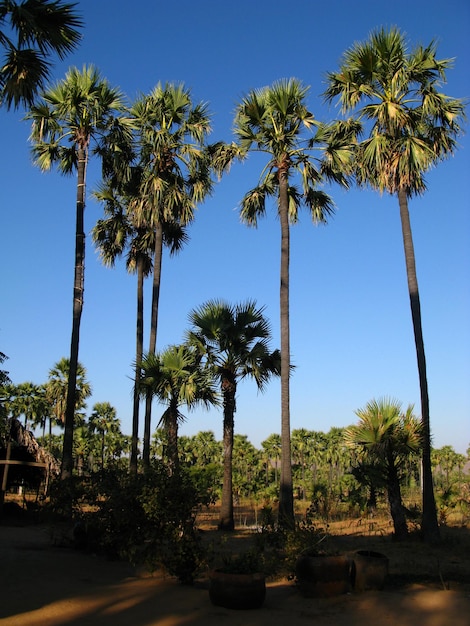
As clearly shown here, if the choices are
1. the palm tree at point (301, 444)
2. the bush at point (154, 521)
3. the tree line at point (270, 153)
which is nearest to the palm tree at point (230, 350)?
the tree line at point (270, 153)

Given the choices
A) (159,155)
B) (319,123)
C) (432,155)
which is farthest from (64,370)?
(432,155)

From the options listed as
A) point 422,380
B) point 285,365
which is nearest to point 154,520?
point 285,365

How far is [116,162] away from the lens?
20.7m

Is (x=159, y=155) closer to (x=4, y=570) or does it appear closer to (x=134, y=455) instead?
(x=134, y=455)

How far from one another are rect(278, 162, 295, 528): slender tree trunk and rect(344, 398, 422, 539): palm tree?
73.5 inches

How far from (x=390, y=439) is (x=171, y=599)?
369 inches

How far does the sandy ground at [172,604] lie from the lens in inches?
299

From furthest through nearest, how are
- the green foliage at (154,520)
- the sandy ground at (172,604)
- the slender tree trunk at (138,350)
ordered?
the slender tree trunk at (138,350) → the green foliage at (154,520) → the sandy ground at (172,604)

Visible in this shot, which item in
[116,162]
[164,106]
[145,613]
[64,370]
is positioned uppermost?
[164,106]

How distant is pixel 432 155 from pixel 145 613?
14709 millimetres

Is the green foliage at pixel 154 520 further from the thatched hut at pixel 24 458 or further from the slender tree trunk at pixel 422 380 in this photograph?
the thatched hut at pixel 24 458

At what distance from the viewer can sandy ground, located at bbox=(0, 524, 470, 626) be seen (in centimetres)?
760

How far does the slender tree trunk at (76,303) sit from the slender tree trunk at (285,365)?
6.20 meters

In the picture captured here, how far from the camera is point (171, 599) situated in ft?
29.1
